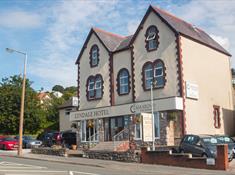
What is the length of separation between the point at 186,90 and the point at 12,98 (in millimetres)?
32682

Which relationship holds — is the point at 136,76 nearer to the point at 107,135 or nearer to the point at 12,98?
the point at 107,135

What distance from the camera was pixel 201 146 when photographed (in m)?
22.4

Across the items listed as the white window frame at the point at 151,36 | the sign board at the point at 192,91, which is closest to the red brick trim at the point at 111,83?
the white window frame at the point at 151,36

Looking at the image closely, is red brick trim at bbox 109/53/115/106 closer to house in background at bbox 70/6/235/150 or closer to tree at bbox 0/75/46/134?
house in background at bbox 70/6/235/150

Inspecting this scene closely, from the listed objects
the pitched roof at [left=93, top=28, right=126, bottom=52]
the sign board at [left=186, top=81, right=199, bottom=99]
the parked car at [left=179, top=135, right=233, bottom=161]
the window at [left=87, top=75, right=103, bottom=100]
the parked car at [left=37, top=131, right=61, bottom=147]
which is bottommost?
the parked car at [left=179, top=135, right=233, bottom=161]

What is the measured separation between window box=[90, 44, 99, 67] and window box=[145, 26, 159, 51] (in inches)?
263

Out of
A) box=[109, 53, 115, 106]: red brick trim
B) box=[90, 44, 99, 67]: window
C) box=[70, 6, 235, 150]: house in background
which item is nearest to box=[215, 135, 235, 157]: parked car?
box=[70, 6, 235, 150]: house in background

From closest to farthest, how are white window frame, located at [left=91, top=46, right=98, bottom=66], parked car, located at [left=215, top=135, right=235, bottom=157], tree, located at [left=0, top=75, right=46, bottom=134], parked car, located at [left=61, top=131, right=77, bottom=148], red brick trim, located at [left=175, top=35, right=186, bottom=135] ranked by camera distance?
parked car, located at [left=215, top=135, right=235, bottom=157] → red brick trim, located at [left=175, top=35, right=186, bottom=135] → white window frame, located at [left=91, top=46, right=98, bottom=66] → parked car, located at [left=61, top=131, right=77, bottom=148] → tree, located at [left=0, top=75, right=46, bottom=134]

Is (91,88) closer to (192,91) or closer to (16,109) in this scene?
(192,91)

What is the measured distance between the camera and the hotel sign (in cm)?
2944

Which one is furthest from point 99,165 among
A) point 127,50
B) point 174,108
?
point 127,50

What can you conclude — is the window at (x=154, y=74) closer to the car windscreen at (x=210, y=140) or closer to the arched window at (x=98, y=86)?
the arched window at (x=98, y=86)

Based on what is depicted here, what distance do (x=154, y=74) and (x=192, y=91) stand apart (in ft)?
11.7

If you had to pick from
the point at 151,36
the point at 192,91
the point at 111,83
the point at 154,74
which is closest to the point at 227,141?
the point at 192,91
